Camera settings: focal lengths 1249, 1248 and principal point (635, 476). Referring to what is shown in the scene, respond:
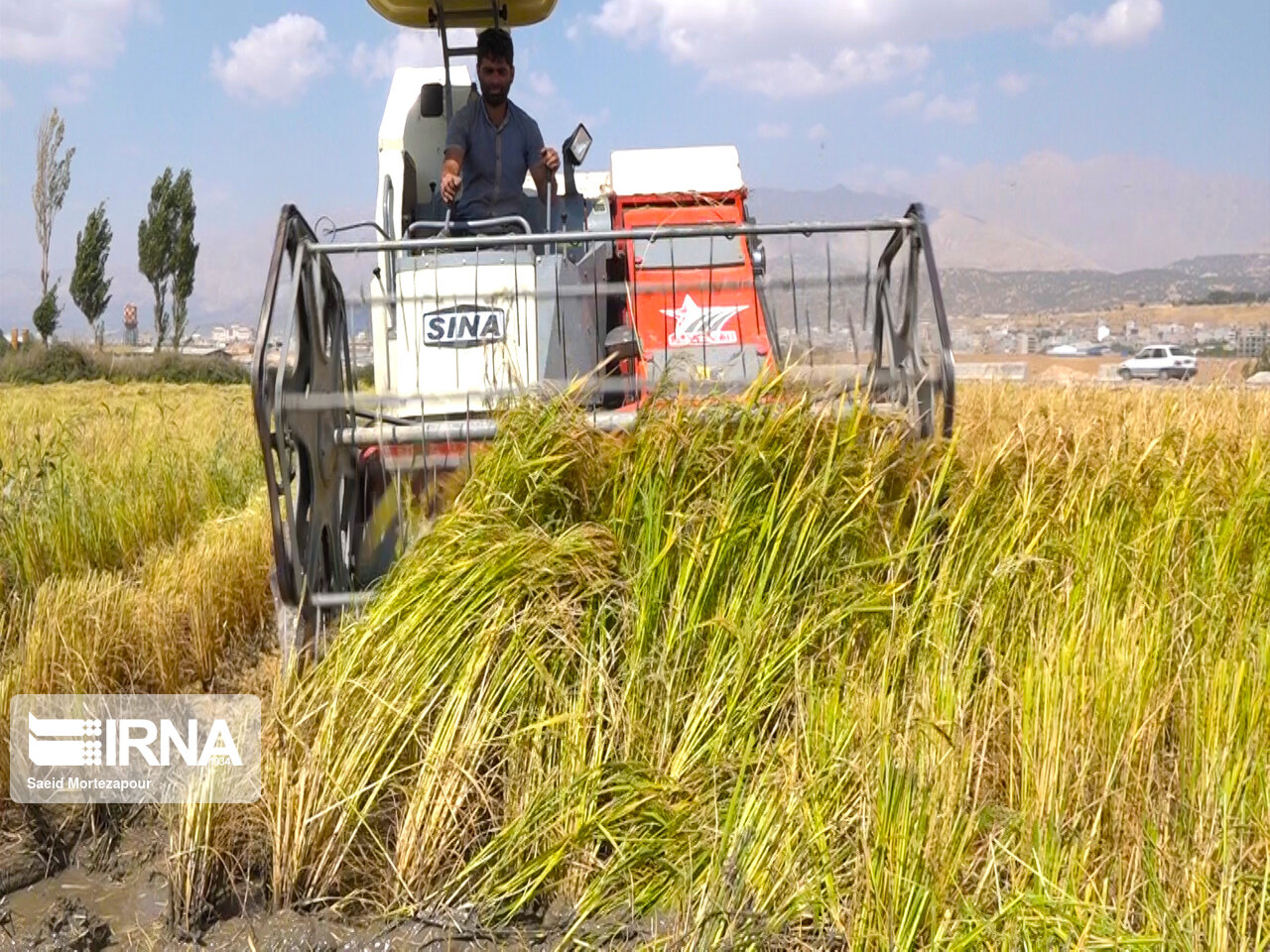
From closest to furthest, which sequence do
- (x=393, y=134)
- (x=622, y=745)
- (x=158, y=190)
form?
1. (x=622, y=745)
2. (x=393, y=134)
3. (x=158, y=190)

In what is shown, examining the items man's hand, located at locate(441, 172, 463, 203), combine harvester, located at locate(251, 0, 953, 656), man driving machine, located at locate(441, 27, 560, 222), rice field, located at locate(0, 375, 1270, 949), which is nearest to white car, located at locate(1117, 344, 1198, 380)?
combine harvester, located at locate(251, 0, 953, 656)

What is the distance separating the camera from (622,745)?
3.59 m

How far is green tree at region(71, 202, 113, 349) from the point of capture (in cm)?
4672

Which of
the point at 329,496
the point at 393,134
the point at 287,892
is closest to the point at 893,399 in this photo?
the point at 329,496

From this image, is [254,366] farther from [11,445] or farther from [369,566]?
[11,445]

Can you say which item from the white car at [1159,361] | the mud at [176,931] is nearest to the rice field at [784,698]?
the mud at [176,931]

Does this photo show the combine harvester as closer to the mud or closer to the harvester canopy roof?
the harvester canopy roof

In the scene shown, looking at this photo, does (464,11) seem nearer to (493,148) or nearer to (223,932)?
(493,148)

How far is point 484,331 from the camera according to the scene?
16.6 feet

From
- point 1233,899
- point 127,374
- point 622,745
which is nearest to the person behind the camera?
point 1233,899

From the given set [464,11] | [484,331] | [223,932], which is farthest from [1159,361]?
[223,932]

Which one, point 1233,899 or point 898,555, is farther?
point 898,555

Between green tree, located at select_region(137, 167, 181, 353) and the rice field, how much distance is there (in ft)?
156

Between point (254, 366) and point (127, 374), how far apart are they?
93.0 ft
